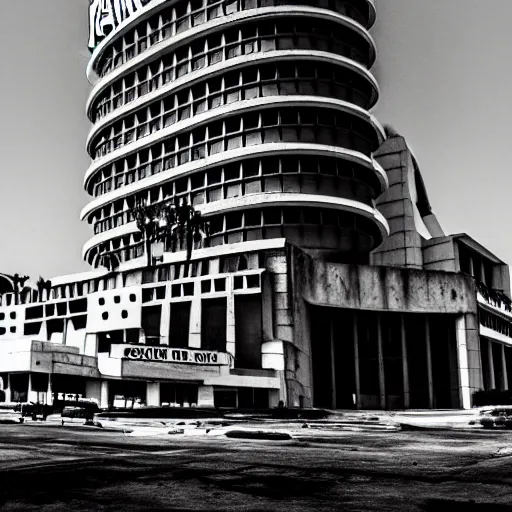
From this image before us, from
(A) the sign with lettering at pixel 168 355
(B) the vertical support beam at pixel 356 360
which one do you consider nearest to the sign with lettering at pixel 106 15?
(B) the vertical support beam at pixel 356 360

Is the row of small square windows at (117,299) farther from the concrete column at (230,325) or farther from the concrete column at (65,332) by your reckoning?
the concrete column at (230,325)

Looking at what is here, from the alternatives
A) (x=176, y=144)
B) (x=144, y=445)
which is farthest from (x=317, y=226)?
(x=144, y=445)

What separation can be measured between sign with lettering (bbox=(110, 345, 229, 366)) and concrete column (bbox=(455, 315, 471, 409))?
19476mm

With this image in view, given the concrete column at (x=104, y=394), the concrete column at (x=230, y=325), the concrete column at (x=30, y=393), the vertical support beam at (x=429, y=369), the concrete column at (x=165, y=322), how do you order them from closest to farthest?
the concrete column at (x=30, y=393) → the concrete column at (x=104, y=394) → the concrete column at (x=230, y=325) → the concrete column at (x=165, y=322) → the vertical support beam at (x=429, y=369)

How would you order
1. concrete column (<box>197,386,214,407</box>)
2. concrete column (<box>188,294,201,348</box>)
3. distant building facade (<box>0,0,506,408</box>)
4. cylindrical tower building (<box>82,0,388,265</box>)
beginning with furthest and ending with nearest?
1. cylindrical tower building (<box>82,0,388,265</box>)
2. concrete column (<box>188,294,201,348</box>)
3. distant building facade (<box>0,0,506,408</box>)
4. concrete column (<box>197,386,214,407</box>)

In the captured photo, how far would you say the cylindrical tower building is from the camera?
65438 millimetres

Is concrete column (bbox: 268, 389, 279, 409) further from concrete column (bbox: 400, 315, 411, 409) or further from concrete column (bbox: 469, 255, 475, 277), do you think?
concrete column (bbox: 469, 255, 475, 277)

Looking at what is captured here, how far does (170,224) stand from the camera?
6562cm

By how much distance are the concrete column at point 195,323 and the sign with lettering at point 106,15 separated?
1389 inches

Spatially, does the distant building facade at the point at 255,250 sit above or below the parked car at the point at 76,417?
above

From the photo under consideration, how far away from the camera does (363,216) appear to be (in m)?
67.6

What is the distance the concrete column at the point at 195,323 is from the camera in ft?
179

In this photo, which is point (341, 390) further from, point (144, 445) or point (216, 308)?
point (144, 445)

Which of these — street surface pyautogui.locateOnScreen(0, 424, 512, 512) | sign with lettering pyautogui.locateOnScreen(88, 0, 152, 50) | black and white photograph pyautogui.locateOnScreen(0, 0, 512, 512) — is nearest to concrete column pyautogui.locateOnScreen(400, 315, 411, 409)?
black and white photograph pyautogui.locateOnScreen(0, 0, 512, 512)
